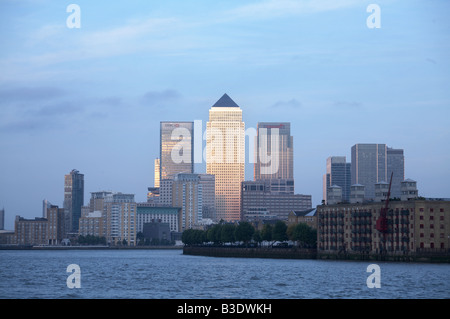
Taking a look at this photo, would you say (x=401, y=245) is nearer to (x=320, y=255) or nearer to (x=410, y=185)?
(x=410, y=185)

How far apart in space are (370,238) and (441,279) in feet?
209

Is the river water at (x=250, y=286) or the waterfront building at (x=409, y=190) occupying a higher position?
the waterfront building at (x=409, y=190)

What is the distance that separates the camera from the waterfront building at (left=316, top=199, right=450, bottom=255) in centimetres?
15575

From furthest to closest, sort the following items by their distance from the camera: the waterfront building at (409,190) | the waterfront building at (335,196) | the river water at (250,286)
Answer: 1. the waterfront building at (335,196)
2. the waterfront building at (409,190)
3. the river water at (250,286)

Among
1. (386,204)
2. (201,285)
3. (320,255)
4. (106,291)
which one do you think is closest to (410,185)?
(386,204)

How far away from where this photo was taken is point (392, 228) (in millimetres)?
162000

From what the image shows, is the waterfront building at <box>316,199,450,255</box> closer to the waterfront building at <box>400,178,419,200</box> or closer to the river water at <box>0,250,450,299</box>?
the waterfront building at <box>400,178,419,200</box>

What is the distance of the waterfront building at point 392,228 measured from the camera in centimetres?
15575

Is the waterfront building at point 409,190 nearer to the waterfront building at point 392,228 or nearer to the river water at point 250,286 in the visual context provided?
the waterfront building at point 392,228

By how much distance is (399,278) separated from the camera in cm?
10925

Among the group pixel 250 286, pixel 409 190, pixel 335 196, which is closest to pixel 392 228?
pixel 409 190

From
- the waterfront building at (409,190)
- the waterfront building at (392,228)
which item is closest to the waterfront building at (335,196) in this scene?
the waterfront building at (392,228)
